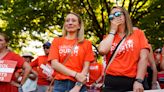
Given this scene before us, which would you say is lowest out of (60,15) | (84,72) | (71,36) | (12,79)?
(12,79)

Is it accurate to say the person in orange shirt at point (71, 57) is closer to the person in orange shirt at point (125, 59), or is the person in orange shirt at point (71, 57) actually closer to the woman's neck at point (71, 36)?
the woman's neck at point (71, 36)

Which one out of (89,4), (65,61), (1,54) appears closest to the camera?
(65,61)

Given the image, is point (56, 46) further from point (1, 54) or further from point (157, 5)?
point (157, 5)

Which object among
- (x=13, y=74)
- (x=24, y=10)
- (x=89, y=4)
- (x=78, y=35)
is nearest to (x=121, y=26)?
(x=78, y=35)

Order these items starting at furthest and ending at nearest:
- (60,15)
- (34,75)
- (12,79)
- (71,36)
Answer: (60,15) → (34,75) → (12,79) → (71,36)

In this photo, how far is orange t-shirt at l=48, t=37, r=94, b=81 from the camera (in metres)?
4.95

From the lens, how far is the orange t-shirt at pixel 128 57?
4375 millimetres

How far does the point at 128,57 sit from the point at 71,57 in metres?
0.83

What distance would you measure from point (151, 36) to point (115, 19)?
1097 centimetres

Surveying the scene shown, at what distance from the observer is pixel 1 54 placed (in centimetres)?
611

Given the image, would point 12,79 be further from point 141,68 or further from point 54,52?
point 141,68

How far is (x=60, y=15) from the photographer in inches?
630

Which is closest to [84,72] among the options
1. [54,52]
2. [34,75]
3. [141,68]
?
[54,52]

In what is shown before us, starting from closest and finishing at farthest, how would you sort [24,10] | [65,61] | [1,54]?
[65,61] → [1,54] → [24,10]
